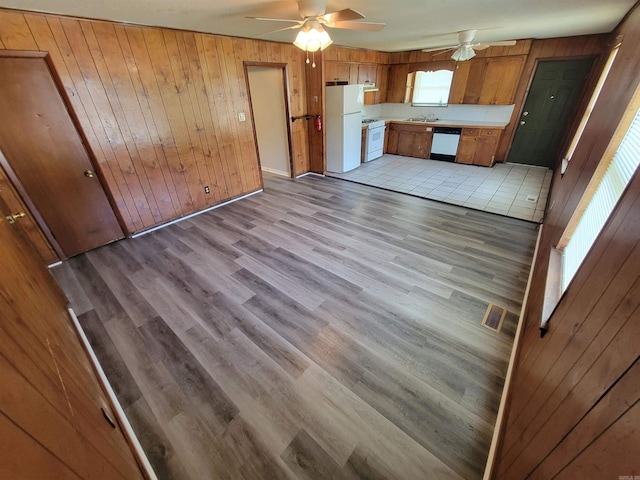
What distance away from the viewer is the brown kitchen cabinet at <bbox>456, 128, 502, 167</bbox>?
5.52m

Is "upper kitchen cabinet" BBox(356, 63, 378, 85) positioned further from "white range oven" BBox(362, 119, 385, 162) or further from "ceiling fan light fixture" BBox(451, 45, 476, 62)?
"ceiling fan light fixture" BBox(451, 45, 476, 62)

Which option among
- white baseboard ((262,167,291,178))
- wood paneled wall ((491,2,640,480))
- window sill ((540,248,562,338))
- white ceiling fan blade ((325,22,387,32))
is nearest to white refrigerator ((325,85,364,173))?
white baseboard ((262,167,291,178))

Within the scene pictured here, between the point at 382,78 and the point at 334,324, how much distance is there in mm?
6744

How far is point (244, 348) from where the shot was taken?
1975mm

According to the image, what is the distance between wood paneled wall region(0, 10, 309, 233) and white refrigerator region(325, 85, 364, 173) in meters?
1.01

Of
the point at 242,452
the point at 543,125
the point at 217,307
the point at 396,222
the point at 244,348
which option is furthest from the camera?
the point at 543,125

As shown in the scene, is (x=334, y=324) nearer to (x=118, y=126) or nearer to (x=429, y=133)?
(x=118, y=126)

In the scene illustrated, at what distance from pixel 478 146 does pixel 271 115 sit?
4444 mm

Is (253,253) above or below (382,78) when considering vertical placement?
below

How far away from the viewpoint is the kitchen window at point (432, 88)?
622 cm

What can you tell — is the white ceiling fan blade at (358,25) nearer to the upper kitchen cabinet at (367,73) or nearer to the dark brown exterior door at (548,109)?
the upper kitchen cabinet at (367,73)

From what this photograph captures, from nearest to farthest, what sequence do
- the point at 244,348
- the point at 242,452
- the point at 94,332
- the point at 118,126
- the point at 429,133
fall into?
the point at 242,452, the point at 244,348, the point at 94,332, the point at 118,126, the point at 429,133

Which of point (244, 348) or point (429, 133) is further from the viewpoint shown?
point (429, 133)

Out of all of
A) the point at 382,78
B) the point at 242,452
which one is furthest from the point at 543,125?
the point at 242,452
